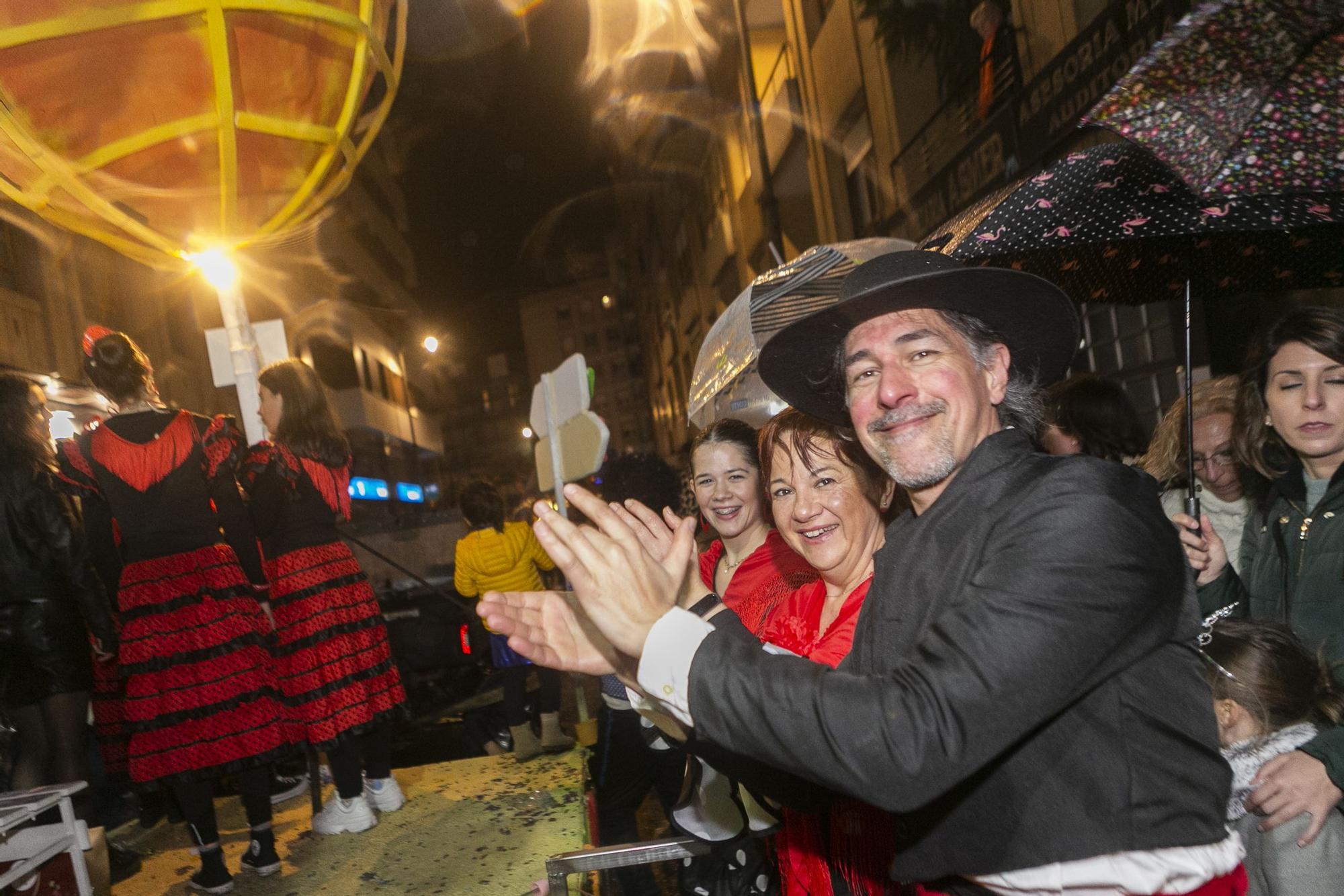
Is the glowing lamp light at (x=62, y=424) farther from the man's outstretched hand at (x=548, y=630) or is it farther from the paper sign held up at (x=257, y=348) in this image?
the man's outstretched hand at (x=548, y=630)

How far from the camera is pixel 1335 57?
75.5 inches

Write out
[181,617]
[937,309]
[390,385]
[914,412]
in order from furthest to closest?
[390,385] → [181,617] → [937,309] → [914,412]

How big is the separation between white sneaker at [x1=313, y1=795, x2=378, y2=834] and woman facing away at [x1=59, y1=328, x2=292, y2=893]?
1.15 ft

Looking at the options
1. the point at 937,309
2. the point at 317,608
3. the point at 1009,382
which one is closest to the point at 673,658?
the point at 937,309

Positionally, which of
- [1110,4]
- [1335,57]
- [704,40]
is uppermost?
[704,40]

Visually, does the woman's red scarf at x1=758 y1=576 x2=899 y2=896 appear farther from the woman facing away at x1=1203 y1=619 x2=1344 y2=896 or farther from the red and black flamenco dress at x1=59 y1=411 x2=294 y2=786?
the red and black flamenco dress at x1=59 y1=411 x2=294 y2=786

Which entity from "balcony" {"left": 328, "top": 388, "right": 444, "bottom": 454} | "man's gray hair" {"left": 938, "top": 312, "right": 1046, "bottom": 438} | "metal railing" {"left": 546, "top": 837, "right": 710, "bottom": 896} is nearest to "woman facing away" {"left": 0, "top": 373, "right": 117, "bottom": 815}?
"metal railing" {"left": 546, "top": 837, "right": 710, "bottom": 896}

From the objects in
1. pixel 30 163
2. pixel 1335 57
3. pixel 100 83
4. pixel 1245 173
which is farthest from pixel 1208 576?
pixel 30 163

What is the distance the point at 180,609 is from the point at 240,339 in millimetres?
1547

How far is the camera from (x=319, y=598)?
12.4 feet

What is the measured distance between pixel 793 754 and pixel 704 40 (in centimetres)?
1980

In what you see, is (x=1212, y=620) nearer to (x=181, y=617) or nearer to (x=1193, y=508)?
(x=1193, y=508)

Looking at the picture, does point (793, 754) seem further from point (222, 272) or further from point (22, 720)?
point (22, 720)

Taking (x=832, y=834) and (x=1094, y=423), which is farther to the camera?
(x=1094, y=423)
